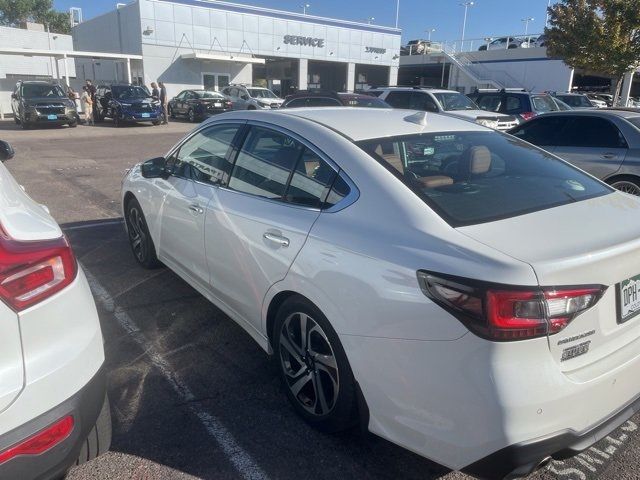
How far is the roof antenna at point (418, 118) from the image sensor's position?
127 inches

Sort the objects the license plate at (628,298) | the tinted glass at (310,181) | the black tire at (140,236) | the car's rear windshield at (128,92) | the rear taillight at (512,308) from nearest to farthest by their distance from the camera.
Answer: the rear taillight at (512,308)
the license plate at (628,298)
the tinted glass at (310,181)
the black tire at (140,236)
the car's rear windshield at (128,92)

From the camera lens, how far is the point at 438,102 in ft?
47.9

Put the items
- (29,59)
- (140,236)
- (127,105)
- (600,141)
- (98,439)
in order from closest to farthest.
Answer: (98,439) → (140,236) → (600,141) → (127,105) → (29,59)

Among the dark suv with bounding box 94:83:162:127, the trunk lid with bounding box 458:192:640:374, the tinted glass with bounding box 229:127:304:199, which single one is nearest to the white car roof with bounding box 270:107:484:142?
the tinted glass with bounding box 229:127:304:199

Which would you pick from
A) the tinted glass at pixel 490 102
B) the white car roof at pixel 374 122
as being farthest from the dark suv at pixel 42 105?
the white car roof at pixel 374 122

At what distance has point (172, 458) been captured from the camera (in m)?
2.64

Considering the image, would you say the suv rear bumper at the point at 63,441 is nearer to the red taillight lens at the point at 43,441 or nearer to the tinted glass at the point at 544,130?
the red taillight lens at the point at 43,441

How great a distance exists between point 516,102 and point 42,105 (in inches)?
684

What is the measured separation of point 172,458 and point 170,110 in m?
28.2

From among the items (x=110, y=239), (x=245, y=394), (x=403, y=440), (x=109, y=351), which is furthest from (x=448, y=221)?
(x=110, y=239)

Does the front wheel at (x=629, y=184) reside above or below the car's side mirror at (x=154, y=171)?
below

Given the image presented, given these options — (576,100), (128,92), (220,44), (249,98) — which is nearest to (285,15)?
(220,44)

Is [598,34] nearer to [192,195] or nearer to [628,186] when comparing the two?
[628,186]

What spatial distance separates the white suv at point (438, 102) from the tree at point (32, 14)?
3161 inches
